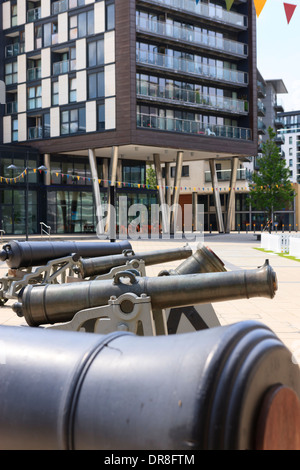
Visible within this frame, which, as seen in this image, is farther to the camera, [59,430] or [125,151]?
[125,151]

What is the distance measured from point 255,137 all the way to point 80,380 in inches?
1932

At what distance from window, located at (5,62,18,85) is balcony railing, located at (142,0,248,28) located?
1408 centimetres

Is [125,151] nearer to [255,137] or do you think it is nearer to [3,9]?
[255,137]

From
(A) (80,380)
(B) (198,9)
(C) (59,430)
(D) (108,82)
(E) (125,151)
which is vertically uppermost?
(B) (198,9)

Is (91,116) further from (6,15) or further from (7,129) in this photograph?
(6,15)

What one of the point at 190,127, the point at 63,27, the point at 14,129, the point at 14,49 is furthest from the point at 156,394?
the point at 14,49

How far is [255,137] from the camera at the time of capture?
49.1 meters

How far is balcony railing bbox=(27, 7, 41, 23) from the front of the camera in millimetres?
48062

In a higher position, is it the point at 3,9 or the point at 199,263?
the point at 3,9

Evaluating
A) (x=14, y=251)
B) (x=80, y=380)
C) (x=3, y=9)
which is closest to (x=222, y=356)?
(x=80, y=380)

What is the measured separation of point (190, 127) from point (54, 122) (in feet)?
35.4

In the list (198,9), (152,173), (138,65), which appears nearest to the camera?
(138,65)

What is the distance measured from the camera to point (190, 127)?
44.8 m

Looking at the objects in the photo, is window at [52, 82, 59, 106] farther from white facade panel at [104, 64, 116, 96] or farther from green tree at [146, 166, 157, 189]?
green tree at [146, 166, 157, 189]
